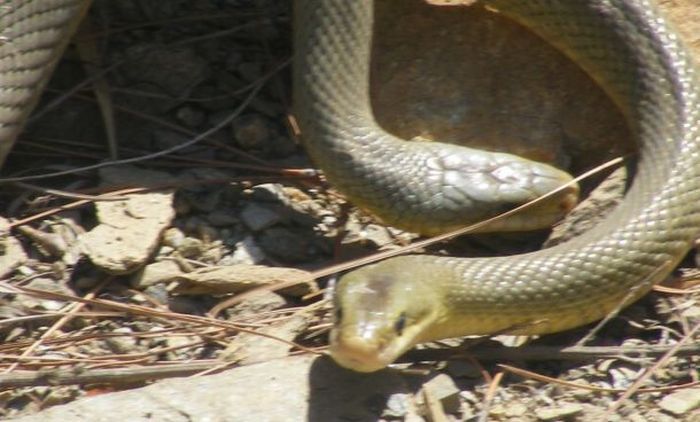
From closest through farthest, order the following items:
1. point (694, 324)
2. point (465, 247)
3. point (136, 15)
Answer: point (694, 324)
point (465, 247)
point (136, 15)

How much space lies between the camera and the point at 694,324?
4.68 metres

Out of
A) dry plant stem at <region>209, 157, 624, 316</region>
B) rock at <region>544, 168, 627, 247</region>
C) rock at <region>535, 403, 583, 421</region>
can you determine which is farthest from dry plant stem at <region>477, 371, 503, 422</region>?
rock at <region>544, 168, 627, 247</region>

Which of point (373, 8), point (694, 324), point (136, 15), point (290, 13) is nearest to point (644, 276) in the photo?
point (694, 324)

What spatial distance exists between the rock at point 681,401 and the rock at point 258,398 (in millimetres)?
855

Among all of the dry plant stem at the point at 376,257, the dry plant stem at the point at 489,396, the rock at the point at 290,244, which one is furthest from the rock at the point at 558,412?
the rock at the point at 290,244

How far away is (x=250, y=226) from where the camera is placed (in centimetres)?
515

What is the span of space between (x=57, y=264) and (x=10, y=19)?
96 cm

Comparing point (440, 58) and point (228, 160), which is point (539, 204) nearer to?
point (440, 58)

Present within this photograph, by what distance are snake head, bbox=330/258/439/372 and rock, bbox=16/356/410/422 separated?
0.55ft

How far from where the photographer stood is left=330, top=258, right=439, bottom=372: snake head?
3990 mm

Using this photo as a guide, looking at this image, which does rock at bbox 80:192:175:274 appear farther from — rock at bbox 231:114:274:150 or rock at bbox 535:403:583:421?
rock at bbox 535:403:583:421

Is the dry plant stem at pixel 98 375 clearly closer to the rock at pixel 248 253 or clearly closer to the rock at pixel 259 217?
the rock at pixel 248 253

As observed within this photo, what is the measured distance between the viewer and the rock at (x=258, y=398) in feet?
13.3

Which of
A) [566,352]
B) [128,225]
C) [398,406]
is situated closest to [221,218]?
[128,225]
